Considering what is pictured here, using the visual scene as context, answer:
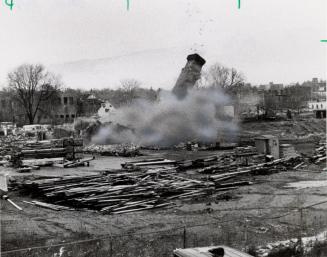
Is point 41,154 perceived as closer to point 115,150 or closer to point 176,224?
point 115,150

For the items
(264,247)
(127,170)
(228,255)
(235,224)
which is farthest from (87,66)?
(228,255)

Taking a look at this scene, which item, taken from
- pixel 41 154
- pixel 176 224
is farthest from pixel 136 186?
pixel 41 154

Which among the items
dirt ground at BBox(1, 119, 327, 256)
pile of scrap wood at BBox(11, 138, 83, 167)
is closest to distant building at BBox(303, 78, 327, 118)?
pile of scrap wood at BBox(11, 138, 83, 167)

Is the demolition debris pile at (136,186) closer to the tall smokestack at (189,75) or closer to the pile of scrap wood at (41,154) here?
the pile of scrap wood at (41,154)

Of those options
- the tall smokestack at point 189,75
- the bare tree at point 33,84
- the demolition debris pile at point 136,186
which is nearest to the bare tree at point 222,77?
the tall smokestack at point 189,75

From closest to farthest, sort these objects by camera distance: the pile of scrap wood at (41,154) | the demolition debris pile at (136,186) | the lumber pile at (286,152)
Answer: the demolition debris pile at (136,186), the lumber pile at (286,152), the pile of scrap wood at (41,154)

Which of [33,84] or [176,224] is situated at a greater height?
[33,84]

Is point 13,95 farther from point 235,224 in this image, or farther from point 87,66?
point 235,224
